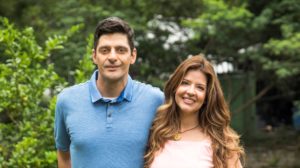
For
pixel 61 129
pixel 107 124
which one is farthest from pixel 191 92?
pixel 61 129

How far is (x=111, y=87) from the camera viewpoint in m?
2.94

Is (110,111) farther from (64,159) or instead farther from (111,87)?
(64,159)

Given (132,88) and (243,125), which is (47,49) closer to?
(132,88)

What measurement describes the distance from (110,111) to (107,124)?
0.27 ft

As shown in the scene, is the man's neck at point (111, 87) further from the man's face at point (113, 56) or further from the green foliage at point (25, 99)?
the green foliage at point (25, 99)

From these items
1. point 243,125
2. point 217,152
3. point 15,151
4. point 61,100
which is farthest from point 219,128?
point 243,125

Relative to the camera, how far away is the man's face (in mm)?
2850

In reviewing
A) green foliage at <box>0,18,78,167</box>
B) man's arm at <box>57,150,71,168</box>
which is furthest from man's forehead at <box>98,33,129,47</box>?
green foliage at <box>0,18,78,167</box>

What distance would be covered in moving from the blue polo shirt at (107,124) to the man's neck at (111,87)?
3 centimetres

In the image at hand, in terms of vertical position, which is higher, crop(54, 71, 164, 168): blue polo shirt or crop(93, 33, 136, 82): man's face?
crop(93, 33, 136, 82): man's face

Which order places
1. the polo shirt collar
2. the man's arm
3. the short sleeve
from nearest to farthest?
the polo shirt collar
the short sleeve
the man's arm

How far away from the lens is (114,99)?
292 cm

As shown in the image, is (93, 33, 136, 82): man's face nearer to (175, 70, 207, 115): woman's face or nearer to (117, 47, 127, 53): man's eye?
(117, 47, 127, 53): man's eye

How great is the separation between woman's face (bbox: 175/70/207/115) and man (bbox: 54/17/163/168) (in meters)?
0.17
